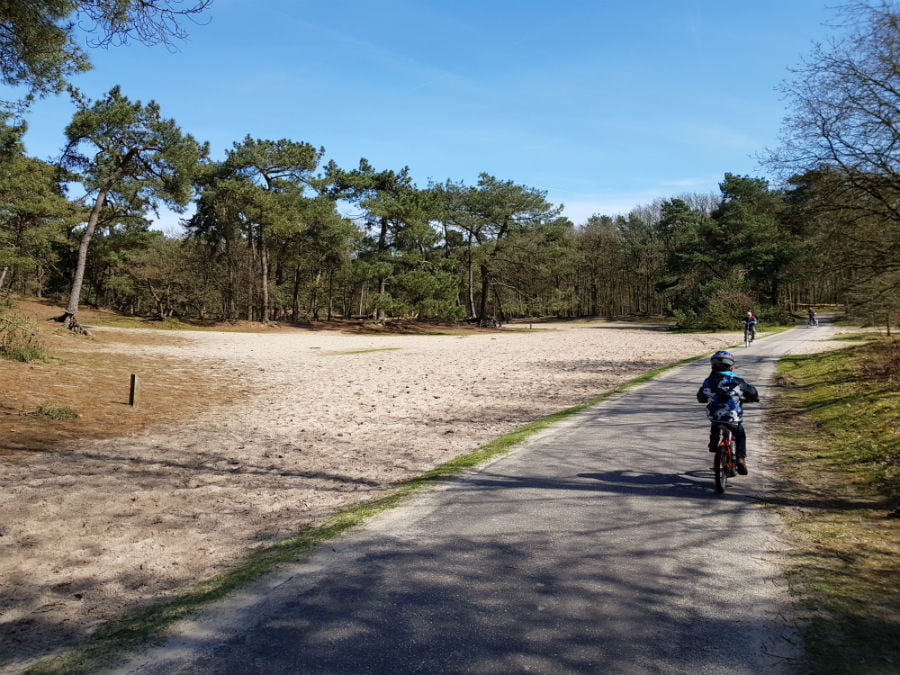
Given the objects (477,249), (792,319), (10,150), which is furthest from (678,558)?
(792,319)

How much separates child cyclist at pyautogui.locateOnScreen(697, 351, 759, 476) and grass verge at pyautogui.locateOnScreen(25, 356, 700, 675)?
3.12 m

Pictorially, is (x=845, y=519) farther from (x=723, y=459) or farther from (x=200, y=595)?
(x=200, y=595)

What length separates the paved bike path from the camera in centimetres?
294

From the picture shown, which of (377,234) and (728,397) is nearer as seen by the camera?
(728,397)

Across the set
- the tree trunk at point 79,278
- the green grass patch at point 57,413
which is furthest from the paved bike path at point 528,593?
the tree trunk at point 79,278

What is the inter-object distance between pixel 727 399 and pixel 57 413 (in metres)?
11.4

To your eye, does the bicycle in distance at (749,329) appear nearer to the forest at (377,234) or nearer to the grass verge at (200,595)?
the forest at (377,234)

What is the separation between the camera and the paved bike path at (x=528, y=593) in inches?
116

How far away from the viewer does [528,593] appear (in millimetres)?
3635

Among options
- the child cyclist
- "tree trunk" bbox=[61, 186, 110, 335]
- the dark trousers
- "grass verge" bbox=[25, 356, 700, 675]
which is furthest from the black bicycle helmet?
"tree trunk" bbox=[61, 186, 110, 335]

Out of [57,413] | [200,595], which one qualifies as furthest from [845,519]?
[57,413]

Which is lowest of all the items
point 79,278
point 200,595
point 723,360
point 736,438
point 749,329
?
point 200,595

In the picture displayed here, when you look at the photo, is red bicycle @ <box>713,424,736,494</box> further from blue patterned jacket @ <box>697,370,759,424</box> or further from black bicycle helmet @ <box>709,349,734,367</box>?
black bicycle helmet @ <box>709,349,734,367</box>

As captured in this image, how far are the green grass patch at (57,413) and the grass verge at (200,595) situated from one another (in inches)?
289
